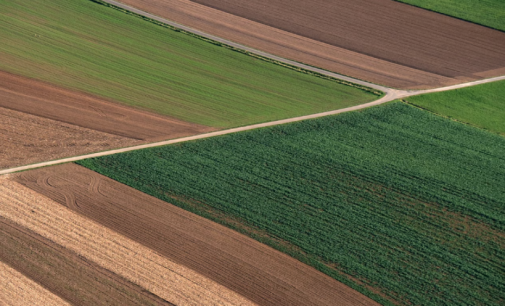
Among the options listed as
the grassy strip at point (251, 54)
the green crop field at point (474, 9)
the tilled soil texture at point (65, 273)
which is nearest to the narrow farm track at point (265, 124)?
the grassy strip at point (251, 54)

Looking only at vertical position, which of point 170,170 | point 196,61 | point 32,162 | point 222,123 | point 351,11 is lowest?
point 32,162

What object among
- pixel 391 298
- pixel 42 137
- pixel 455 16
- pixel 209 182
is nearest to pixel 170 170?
pixel 209 182

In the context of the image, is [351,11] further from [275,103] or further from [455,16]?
[275,103]

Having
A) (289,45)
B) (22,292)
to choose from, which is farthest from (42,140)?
(289,45)

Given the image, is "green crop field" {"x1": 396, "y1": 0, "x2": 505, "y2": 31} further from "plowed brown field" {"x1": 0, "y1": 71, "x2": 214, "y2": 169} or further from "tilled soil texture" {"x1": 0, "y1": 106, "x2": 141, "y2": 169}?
"tilled soil texture" {"x1": 0, "y1": 106, "x2": 141, "y2": 169}

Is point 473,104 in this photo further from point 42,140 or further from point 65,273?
point 65,273

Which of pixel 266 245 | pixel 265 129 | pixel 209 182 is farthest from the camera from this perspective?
pixel 265 129

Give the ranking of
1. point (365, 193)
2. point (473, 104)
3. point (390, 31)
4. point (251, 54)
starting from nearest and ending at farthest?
1. point (365, 193)
2. point (473, 104)
3. point (251, 54)
4. point (390, 31)
